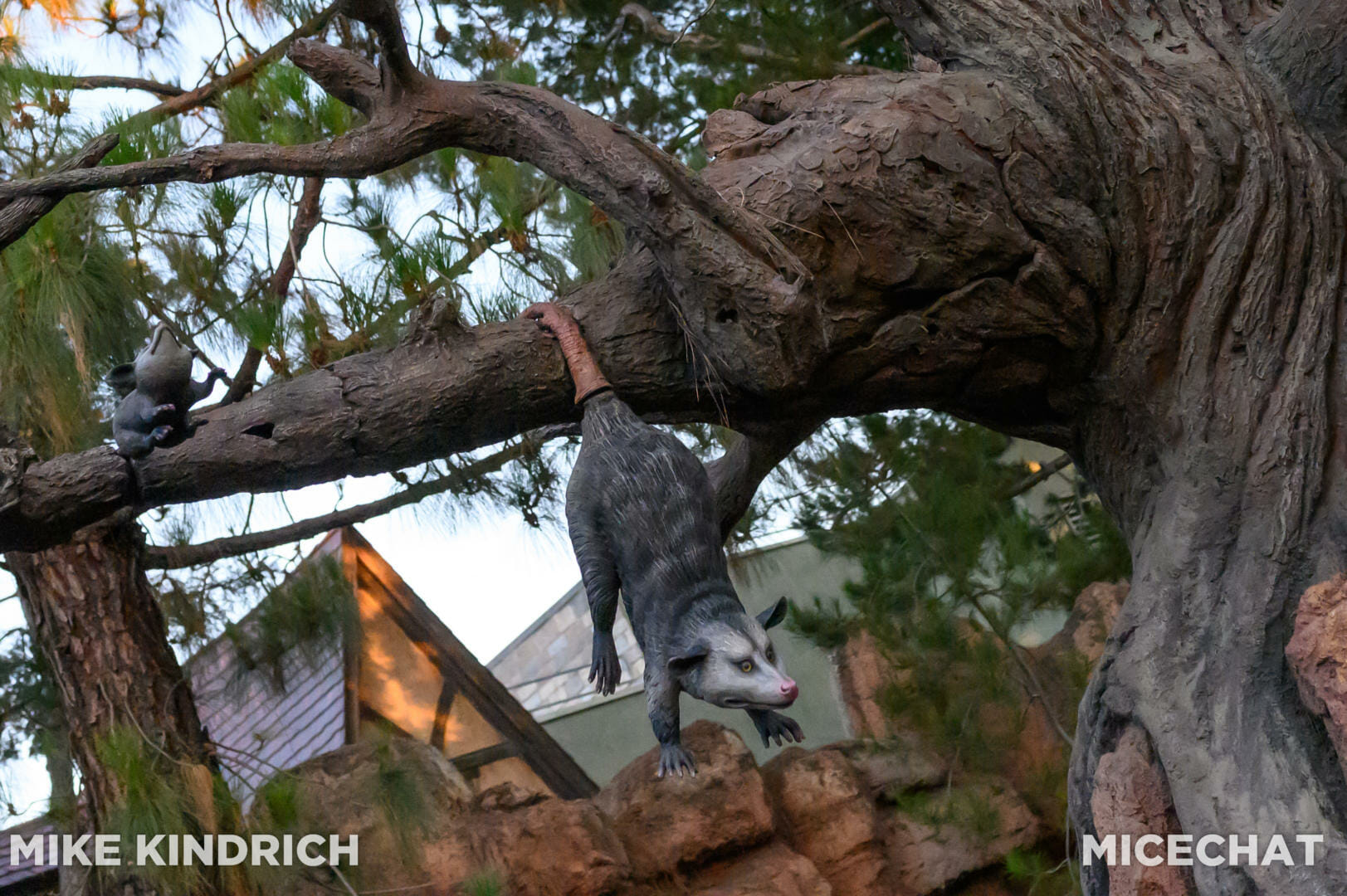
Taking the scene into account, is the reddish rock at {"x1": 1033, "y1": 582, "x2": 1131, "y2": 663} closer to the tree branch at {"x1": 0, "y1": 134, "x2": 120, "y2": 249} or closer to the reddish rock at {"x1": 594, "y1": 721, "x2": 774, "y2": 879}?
the reddish rock at {"x1": 594, "y1": 721, "x2": 774, "y2": 879}

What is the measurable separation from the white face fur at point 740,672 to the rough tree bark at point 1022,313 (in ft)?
1.42

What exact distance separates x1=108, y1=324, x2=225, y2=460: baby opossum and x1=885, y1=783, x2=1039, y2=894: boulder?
2892 mm

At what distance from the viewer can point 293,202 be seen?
112 inches

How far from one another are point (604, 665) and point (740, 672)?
21 centimetres

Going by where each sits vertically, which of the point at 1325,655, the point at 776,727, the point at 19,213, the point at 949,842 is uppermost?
the point at 19,213

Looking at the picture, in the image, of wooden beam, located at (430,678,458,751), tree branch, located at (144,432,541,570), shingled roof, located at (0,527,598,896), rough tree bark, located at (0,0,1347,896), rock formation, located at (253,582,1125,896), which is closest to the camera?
rough tree bark, located at (0,0,1347,896)

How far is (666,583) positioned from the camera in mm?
1416

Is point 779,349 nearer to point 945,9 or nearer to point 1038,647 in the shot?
point 945,9

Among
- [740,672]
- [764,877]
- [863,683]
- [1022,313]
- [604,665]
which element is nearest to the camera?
[740,672]

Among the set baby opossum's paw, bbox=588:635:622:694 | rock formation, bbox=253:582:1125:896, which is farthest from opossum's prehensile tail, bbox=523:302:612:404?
rock formation, bbox=253:582:1125:896

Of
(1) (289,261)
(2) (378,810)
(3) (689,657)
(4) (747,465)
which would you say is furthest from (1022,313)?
(2) (378,810)

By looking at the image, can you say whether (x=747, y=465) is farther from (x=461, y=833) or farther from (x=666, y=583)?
(x=461, y=833)

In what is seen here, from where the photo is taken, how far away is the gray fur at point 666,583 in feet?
4.41

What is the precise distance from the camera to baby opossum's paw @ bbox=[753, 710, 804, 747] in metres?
1.46
